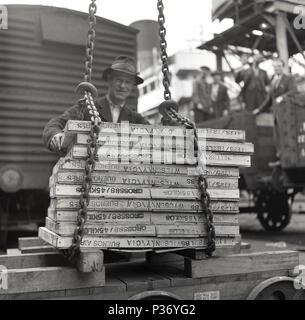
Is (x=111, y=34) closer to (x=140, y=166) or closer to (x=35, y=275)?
(x=140, y=166)

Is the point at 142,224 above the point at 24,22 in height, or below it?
below

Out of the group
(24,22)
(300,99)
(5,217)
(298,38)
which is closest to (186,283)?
(5,217)

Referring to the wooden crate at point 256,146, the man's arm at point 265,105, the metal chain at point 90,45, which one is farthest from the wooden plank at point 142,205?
the man's arm at point 265,105

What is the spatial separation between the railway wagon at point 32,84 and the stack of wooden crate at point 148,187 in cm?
308

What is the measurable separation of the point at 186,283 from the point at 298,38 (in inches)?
460

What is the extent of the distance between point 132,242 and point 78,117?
3.80ft

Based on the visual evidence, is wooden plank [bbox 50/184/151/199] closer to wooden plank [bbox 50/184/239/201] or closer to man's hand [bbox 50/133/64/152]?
wooden plank [bbox 50/184/239/201]

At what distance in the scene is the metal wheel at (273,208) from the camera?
29.3ft

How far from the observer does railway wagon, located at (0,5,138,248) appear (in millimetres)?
5836

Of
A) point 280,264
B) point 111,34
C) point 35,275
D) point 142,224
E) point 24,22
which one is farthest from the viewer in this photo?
point 111,34

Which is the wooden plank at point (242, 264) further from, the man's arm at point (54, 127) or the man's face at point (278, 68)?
the man's face at point (278, 68)

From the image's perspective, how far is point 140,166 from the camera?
274 centimetres

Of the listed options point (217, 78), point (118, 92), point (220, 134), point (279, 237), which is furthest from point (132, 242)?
point (217, 78)

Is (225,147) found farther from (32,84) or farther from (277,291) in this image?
(32,84)
